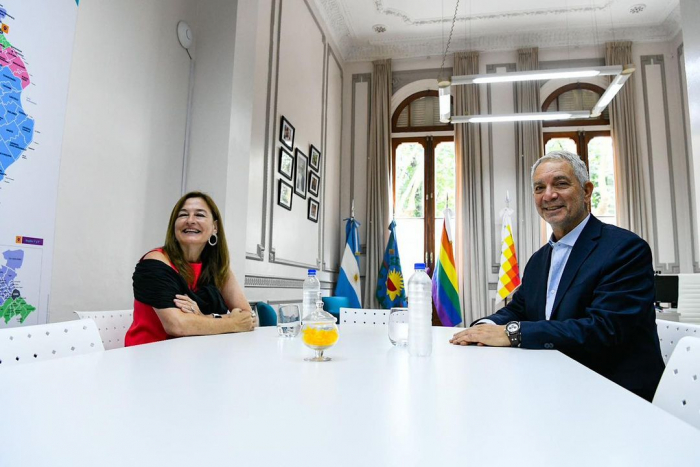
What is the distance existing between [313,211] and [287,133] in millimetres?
1025

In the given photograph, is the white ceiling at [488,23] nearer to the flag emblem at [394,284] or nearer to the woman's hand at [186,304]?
the flag emblem at [394,284]

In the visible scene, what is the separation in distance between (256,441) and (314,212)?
4310mm

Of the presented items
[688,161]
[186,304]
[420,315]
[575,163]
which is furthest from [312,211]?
[688,161]

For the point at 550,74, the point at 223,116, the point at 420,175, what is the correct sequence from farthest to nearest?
1. the point at 420,175
2. the point at 550,74
3. the point at 223,116

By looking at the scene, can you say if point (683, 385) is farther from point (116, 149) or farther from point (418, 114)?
point (418, 114)

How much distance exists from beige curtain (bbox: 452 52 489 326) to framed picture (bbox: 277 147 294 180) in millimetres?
2365

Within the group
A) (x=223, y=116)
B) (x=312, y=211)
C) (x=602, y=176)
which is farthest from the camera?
(x=602, y=176)

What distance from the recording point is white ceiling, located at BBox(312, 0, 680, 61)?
16.7 feet

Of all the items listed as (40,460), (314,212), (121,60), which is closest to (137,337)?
(40,460)

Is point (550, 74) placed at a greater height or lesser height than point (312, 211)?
greater

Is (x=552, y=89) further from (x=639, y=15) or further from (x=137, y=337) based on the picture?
(x=137, y=337)

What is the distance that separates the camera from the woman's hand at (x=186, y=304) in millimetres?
1578

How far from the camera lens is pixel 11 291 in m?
1.65

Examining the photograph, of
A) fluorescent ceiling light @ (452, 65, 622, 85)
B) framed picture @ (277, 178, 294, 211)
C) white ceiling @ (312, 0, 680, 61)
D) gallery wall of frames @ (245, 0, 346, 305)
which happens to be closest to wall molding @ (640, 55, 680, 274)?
white ceiling @ (312, 0, 680, 61)
